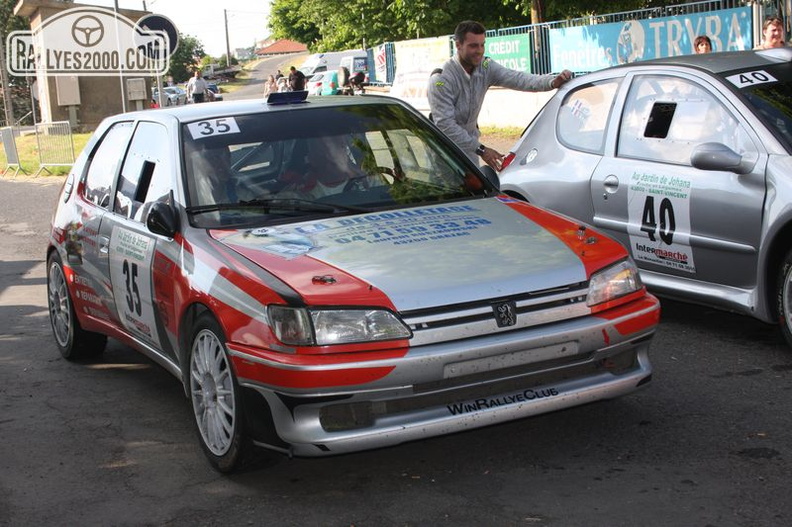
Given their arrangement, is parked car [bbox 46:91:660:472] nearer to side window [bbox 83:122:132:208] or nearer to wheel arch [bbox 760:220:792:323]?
side window [bbox 83:122:132:208]

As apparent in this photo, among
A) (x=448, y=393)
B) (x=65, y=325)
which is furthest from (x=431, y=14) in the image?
(x=448, y=393)

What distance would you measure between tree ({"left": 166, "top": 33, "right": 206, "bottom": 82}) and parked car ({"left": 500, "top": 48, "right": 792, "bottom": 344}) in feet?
363

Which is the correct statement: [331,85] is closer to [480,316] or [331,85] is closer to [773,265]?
[773,265]

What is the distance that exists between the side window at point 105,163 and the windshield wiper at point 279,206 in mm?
1270

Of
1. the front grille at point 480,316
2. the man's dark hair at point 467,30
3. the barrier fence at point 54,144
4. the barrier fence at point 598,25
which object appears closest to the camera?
the front grille at point 480,316

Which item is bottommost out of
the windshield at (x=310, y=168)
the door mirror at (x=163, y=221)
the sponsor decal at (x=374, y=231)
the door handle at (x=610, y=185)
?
the door handle at (x=610, y=185)

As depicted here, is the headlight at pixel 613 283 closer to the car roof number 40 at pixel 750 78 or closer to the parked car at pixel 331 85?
the car roof number 40 at pixel 750 78

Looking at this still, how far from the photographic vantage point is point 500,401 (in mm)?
4516

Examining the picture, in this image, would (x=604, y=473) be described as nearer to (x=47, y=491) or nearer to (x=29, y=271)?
(x=47, y=491)

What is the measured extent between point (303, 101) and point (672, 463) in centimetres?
288

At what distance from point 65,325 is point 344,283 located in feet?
11.4

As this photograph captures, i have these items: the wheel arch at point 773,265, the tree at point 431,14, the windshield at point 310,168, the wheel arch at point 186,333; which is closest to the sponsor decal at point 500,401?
the wheel arch at point 186,333

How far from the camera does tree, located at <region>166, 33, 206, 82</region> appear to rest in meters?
121

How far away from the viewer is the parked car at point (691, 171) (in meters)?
6.12
